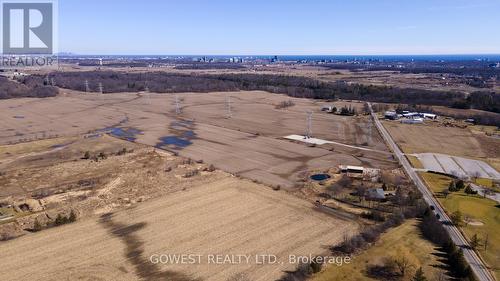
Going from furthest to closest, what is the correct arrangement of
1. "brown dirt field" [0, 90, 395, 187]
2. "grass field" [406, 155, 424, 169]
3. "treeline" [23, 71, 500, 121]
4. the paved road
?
"treeline" [23, 71, 500, 121]
"brown dirt field" [0, 90, 395, 187]
"grass field" [406, 155, 424, 169]
the paved road

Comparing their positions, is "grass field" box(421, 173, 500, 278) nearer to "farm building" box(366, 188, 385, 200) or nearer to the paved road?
the paved road

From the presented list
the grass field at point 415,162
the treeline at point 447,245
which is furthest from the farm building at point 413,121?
the treeline at point 447,245

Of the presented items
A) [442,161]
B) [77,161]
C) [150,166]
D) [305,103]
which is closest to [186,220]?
[150,166]

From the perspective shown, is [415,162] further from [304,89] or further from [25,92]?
[25,92]

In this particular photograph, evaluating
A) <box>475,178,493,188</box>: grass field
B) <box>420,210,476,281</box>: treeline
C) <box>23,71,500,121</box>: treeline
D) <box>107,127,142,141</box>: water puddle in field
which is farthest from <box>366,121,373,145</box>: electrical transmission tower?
<box>107,127,142,141</box>: water puddle in field

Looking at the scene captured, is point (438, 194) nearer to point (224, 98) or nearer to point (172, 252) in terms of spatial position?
point (172, 252)

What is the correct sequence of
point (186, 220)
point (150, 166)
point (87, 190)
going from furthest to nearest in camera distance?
1. point (150, 166)
2. point (87, 190)
3. point (186, 220)

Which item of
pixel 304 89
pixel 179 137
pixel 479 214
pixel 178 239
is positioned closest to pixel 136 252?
pixel 178 239
